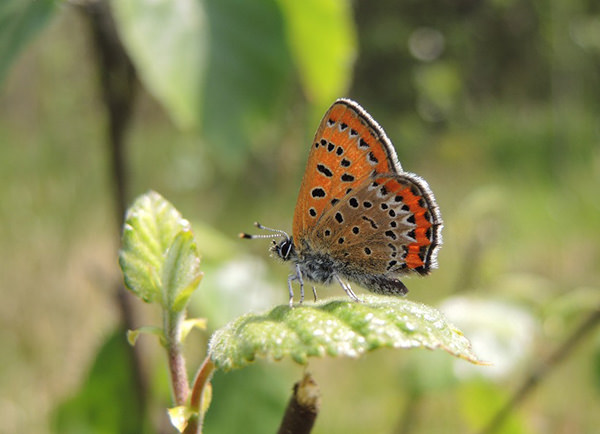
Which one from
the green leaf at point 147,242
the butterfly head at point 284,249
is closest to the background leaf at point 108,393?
the butterfly head at point 284,249

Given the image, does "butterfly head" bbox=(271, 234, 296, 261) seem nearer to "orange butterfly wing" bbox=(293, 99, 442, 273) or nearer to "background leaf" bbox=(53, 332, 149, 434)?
"orange butterfly wing" bbox=(293, 99, 442, 273)

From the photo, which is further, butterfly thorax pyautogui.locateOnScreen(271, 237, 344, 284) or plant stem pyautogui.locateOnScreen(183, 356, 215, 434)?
butterfly thorax pyautogui.locateOnScreen(271, 237, 344, 284)

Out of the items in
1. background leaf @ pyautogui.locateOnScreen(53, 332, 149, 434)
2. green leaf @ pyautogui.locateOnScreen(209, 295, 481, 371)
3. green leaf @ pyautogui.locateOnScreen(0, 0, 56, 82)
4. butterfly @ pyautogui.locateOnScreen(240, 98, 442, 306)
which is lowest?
green leaf @ pyautogui.locateOnScreen(209, 295, 481, 371)

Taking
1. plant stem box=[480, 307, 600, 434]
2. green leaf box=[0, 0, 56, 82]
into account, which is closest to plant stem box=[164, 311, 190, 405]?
green leaf box=[0, 0, 56, 82]

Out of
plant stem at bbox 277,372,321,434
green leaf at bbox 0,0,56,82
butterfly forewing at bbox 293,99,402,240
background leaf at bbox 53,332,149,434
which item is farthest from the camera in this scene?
background leaf at bbox 53,332,149,434

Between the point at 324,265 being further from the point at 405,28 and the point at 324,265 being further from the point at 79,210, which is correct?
the point at 405,28

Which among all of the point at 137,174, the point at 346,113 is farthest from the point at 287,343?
the point at 137,174
